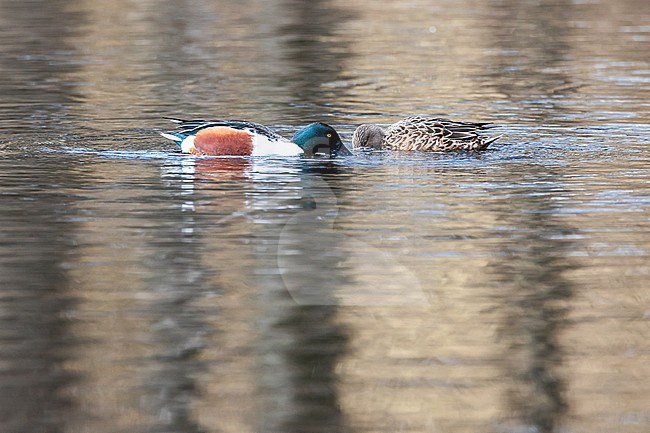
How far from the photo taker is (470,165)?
525 inches

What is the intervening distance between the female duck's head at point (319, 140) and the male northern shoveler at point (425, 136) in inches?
25.0

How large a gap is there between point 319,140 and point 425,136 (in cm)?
113

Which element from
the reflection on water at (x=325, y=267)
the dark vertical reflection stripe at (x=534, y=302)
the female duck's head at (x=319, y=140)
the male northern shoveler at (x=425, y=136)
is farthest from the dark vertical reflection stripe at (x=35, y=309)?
the male northern shoveler at (x=425, y=136)

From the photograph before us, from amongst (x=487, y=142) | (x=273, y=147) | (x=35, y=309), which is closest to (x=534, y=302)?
(x=35, y=309)

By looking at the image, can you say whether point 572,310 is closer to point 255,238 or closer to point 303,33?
point 255,238

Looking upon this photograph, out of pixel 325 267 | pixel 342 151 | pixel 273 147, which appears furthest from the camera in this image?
pixel 342 151

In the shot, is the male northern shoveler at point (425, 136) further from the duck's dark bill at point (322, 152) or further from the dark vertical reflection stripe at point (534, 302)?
the dark vertical reflection stripe at point (534, 302)

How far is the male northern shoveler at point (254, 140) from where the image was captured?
1352cm

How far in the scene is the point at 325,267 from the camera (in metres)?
9.16

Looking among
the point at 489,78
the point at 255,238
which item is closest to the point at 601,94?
the point at 489,78

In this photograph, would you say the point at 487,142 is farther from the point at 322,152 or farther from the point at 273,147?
the point at 273,147

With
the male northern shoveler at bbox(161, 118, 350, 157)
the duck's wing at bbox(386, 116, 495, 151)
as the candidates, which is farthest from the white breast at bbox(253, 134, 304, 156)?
the duck's wing at bbox(386, 116, 495, 151)

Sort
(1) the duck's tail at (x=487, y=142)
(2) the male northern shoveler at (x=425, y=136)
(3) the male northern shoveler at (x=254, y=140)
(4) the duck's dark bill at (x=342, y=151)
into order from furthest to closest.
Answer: (2) the male northern shoveler at (x=425, y=136)
(1) the duck's tail at (x=487, y=142)
(4) the duck's dark bill at (x=342, y=151)
(3) the male northern shoveler at (x=254, y=140)

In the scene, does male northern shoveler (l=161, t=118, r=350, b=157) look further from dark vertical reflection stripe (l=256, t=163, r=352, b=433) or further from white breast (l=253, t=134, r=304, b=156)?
dark vertical reflection stripe (l=256, t=163, r=352, b=433)
